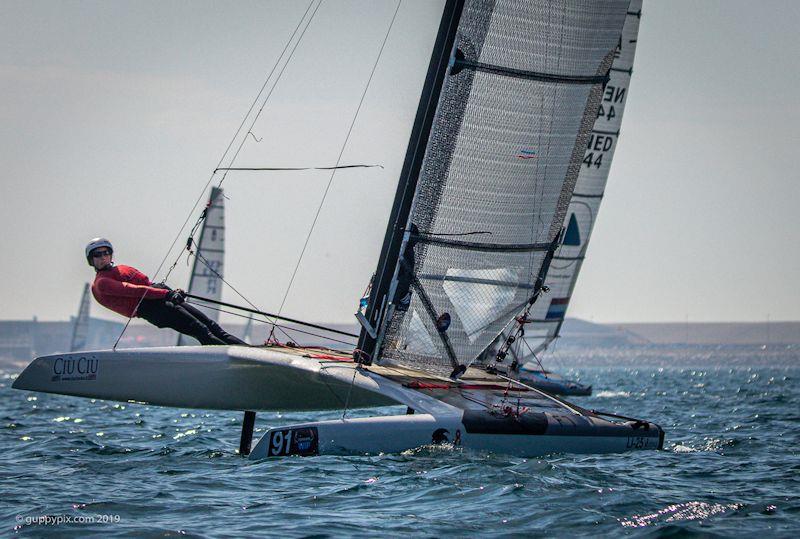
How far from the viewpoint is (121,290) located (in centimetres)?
873

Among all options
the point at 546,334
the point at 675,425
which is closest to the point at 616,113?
the point at 546,334

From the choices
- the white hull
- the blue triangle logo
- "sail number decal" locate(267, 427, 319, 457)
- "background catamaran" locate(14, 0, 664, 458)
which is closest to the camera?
"sail number decal" locate(267, 427, 319, 457)

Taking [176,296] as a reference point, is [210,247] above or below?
above

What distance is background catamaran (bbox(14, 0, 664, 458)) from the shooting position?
8.66 metres

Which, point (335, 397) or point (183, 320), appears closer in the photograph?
point (183, 320)

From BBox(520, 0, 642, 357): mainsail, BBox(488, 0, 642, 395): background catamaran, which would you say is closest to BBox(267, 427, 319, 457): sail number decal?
BBox(488, 0, 642, 395): background catamaran

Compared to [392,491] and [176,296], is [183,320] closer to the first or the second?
[176,296]

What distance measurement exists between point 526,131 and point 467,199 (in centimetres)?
78

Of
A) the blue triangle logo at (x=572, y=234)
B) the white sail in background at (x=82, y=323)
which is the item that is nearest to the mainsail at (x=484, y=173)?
the blue triangle logo at (x=572, y=234)

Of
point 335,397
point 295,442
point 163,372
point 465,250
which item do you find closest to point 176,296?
point 163,372

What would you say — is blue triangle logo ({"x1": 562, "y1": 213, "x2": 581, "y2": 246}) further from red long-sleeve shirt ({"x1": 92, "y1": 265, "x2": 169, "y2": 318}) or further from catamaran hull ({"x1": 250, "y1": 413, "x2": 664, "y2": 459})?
red long-sleeve shirt ({"x1": 92, "y1": 265, "x2": 169, "y2": 318})

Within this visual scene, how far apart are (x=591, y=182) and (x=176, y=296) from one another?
36.2 ft

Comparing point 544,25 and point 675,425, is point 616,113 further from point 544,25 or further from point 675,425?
point 544,25

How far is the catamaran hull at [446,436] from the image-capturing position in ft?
24.3
